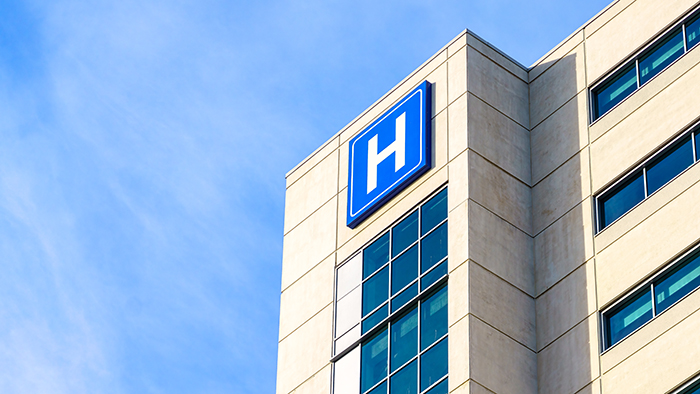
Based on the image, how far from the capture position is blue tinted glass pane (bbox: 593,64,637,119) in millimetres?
37531

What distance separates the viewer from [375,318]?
38.0 meters

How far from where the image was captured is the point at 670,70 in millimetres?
36156

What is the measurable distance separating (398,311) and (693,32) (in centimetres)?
1079

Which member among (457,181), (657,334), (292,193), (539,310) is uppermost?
(292,193)

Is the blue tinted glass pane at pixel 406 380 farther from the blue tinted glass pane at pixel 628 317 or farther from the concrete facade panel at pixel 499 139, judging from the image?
the concrete facade panel at pixel 499 139

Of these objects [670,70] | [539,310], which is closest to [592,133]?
[670,70]

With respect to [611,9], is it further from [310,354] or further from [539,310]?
[310,354]

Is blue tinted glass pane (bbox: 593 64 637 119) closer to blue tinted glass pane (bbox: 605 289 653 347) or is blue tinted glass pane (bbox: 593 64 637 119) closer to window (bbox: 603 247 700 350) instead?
window (bbox: 603 247 700 350)

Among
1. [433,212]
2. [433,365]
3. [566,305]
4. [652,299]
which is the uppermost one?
[433,212]

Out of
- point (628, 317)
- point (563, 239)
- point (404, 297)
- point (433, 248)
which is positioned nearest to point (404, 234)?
point (433, 248)

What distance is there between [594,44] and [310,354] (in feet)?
39.4

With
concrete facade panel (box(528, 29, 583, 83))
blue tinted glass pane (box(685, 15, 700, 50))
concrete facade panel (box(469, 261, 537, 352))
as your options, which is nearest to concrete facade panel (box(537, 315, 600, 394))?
concrete facade panel (box(469, 261, 537, 352))

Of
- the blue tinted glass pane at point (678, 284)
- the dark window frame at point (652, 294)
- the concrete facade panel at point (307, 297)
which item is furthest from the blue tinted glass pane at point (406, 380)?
the blue tinted glass pane at point (678, 284)

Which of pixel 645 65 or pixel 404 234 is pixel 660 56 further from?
pixel 404 234
